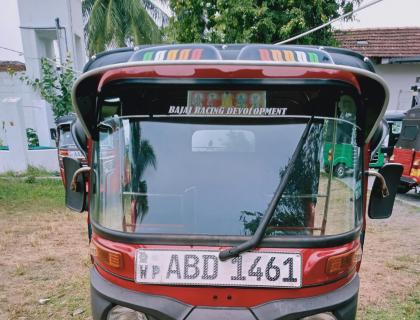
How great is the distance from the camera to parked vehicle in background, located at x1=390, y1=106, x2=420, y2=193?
30.9 feet

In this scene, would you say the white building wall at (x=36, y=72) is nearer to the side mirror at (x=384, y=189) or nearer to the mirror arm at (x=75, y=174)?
the mirror arm at (x=75, y=174)

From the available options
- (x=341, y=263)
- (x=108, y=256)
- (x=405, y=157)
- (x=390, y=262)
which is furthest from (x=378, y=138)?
(x=405, y=157)

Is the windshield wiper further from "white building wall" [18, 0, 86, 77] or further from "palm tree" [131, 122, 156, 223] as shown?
"white building wall" [18, 0, 86, 77]

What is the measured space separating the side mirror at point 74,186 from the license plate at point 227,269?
1.02m

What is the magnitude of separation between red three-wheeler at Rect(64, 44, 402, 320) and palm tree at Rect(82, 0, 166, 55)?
16.6 m

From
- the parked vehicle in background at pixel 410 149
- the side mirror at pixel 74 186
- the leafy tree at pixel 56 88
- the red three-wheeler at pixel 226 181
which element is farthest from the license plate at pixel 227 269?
the leafy tree at pixel 56 88

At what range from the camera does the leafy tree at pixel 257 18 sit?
9438 mm

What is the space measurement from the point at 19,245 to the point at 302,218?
209 inches

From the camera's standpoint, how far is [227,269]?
5.87 feet

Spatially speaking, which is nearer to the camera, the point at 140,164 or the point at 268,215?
the point at 268,215

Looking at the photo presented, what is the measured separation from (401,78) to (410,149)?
28.0ft

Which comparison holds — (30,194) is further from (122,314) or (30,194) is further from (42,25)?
(122,314)

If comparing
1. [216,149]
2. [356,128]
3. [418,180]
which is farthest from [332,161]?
[418,180]

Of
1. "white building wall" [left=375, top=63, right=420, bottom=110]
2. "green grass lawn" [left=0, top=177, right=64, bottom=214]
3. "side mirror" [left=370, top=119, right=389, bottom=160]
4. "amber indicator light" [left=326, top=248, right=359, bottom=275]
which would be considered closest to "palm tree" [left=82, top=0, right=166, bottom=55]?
Answer: "green grass lawn" [left=0, top=177, right=64, bottom=214]
